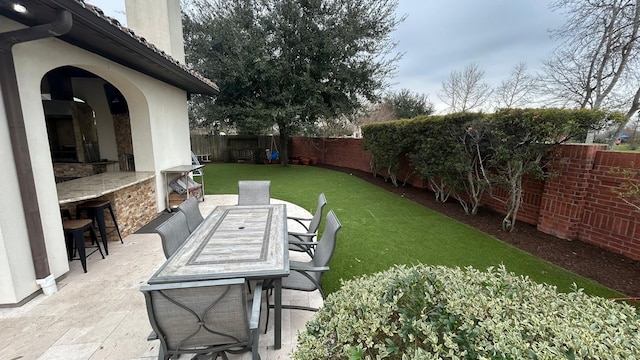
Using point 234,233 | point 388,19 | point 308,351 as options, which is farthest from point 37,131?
point 388,19

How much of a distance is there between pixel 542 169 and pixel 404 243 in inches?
100

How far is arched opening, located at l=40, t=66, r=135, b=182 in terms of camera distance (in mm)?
5809

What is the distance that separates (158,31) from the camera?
20.7 feet

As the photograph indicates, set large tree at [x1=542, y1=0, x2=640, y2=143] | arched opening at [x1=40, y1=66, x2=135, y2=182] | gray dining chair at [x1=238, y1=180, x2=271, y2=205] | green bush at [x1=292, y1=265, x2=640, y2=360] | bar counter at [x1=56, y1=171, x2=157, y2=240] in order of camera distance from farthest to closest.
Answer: large tree at [x1=542, y1=0, x2=640, y2=143]
arched opening at [x1=40, y1=66, x2=135, y2=182]
gray dining chair at [x1=238, y1=180, x2=271, y2=205]
bar counter at [x1=56, y1=171, x2=157, y2=240]
green bush at [x1=292, y1=265, x2=640, y2=360]

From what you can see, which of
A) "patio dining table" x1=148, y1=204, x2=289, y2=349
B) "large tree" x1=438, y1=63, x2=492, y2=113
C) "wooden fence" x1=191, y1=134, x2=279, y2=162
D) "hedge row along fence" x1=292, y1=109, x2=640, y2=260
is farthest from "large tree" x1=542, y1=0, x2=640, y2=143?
"wooden fence" x1=191, y1=134, x2=279, y2=162

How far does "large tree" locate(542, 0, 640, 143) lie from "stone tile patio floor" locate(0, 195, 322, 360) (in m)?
10.0

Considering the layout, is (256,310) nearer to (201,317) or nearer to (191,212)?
(201,317)

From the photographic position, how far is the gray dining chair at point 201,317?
1.56m

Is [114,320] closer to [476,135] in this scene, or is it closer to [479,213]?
[476,135]

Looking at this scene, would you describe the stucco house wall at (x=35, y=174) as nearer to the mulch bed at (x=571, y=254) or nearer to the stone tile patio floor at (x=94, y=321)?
the stone tile patio floor at (x=94, y=321)

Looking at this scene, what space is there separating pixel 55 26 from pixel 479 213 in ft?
23.5

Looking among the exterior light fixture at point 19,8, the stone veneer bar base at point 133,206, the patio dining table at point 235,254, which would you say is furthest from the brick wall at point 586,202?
the stone veneer bar base at point 133,206

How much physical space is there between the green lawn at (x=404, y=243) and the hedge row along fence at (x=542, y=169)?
91 cm

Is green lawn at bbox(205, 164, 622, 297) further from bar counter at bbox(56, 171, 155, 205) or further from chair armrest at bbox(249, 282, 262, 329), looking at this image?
bar counter at bbox(56, 171, 155, 205)
